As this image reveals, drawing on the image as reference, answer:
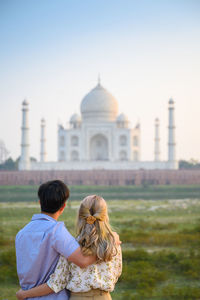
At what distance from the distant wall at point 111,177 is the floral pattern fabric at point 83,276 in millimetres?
19447

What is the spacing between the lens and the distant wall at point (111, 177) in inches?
842

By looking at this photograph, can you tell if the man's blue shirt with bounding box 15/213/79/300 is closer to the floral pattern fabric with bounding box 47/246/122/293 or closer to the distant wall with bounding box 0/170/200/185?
the floral pattern fabric with bounding box 47/246/122/293

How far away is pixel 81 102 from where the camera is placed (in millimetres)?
34062

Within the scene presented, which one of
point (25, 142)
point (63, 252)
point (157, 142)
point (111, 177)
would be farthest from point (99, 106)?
point (63, 252)

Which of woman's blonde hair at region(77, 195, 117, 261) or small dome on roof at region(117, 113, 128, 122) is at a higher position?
small dome on roof at region(117, 113, 128, 122)

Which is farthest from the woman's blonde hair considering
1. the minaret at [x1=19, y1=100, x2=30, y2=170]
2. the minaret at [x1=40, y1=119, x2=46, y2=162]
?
the minaret at [x1=40, y1=119, x2=46, y2=162]

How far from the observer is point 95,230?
1.83 m

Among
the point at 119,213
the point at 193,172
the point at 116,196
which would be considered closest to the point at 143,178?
the point at 193,172

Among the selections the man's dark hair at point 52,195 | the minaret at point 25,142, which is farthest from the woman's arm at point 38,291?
Result: the minaret at point 25,142

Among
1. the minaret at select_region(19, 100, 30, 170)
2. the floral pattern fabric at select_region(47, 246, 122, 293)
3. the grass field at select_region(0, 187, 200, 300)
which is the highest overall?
the minaret at select_region(19, 100, 30, 170)

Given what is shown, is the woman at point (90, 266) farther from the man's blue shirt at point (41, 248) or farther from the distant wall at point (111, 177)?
the distant wall at point (111, 177)

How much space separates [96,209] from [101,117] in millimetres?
31272

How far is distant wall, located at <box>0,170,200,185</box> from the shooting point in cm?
2138

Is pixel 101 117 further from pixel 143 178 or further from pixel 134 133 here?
pixel 143 178
